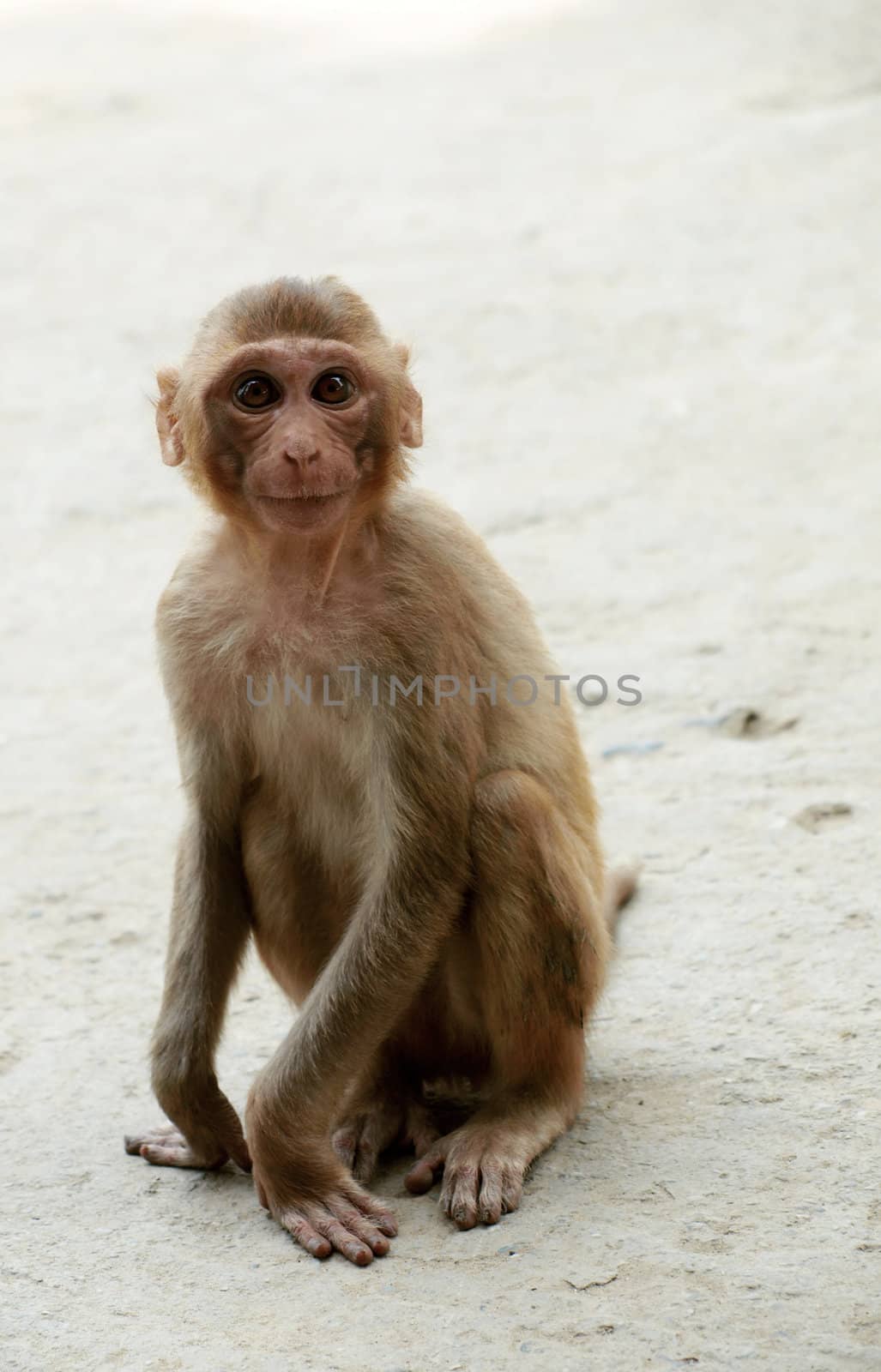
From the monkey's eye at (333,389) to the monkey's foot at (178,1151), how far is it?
5.91 feet

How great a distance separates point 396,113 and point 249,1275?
1111 centimetres

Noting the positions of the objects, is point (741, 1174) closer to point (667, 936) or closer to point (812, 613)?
point (667, 936)

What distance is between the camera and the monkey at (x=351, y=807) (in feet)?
12.6

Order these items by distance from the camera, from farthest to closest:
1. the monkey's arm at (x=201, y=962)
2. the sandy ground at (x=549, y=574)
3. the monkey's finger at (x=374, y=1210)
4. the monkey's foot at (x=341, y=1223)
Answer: the monkey's arm at (x=201, y=962) → the monkey's finger at (x=374, y=1210) → the monkey's foot at (x=341, y=1223) → the sandy ground at (x=549, y=574)

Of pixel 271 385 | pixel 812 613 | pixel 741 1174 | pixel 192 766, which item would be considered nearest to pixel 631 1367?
pixel 741 1174

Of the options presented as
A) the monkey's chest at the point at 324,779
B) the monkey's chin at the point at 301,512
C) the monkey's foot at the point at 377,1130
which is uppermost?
the monkey's chin at the point at 301,512

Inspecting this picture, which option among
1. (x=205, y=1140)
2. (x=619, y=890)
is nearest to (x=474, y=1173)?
(x=205, y=1140)

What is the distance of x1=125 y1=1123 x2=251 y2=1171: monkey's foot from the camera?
4.19 meters

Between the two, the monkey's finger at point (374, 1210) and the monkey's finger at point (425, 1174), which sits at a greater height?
the monkey's finger at point (374, 1210)

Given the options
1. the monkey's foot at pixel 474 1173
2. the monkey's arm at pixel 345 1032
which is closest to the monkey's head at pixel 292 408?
the monkey's arm at pixel 345 1032

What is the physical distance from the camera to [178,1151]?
14.0ft

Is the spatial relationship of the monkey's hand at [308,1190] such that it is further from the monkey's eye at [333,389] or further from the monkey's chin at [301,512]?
the monkey's eye at [333,389]

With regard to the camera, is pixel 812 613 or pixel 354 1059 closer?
pixel 354 1059

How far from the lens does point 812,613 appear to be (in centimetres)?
706
